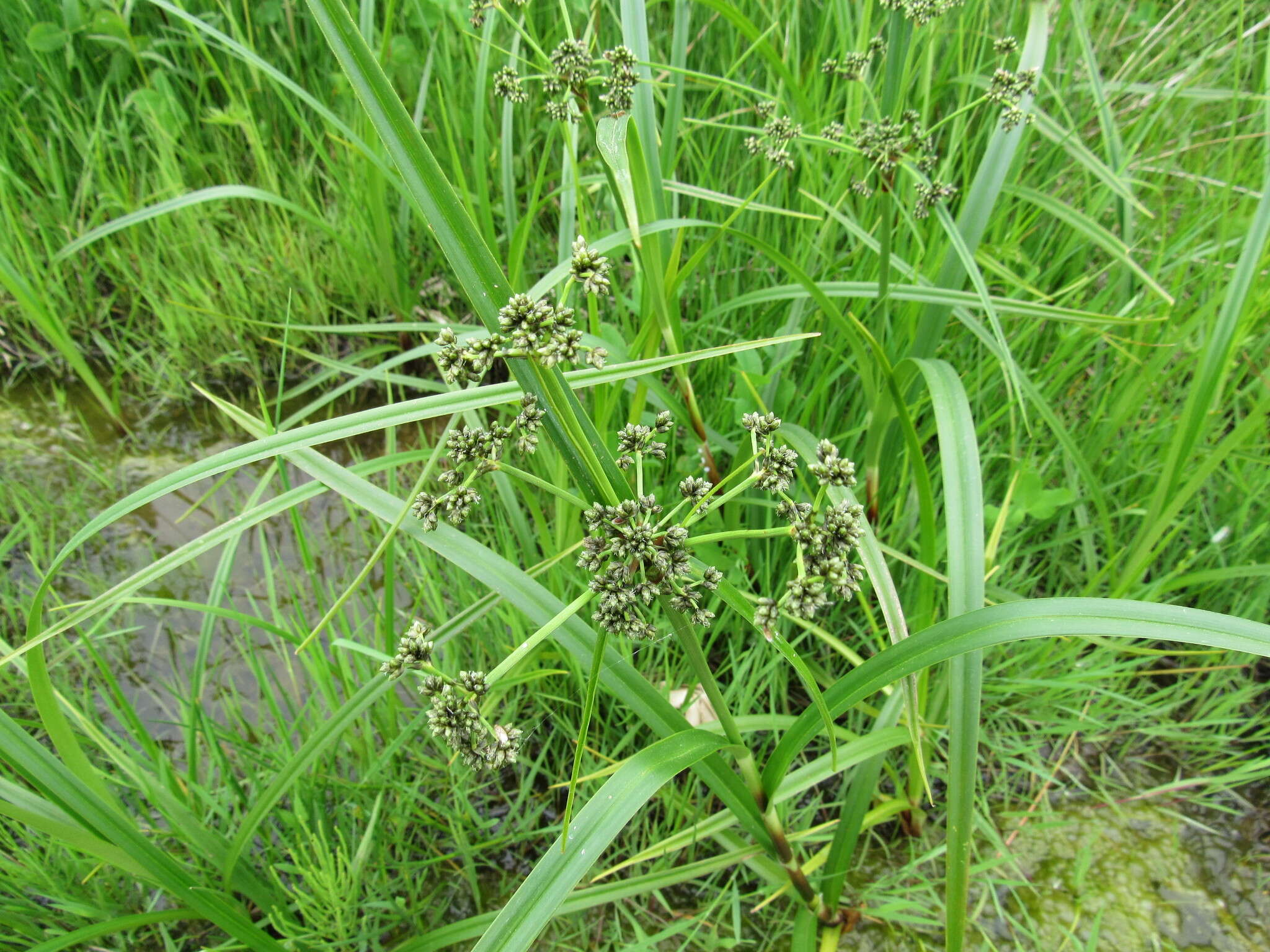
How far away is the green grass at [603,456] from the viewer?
1521 millimetres

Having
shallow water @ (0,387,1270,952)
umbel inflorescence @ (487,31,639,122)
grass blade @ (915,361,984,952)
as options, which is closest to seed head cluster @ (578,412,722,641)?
grass blade @ (915,361,984,952)

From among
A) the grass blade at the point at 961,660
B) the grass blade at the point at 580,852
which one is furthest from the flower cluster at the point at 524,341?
the grass blade at the point at 961,660

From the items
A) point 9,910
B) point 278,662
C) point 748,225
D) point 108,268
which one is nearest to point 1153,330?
point 748,225

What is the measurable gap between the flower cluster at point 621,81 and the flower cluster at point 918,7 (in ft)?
1.91

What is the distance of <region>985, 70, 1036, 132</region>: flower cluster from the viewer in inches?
63.4

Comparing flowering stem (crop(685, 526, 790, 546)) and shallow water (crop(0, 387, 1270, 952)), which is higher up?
flowering stem (crop(685, 526, 790, 546))

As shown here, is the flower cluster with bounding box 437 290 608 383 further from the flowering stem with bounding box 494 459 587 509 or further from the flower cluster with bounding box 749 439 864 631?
the flower cluster with bounding box 749 439 864 631

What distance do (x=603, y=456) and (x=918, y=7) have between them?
1.28m

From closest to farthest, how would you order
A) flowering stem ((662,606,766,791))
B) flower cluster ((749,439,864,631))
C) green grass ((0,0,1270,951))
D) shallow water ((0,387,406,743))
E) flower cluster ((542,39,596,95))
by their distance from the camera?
flower cluster ((749,439,864,631))
flowering stem ((662,606,766,791))
flower cluster ((542,39,596,95))
green grass ((0,0,1270,951))
shallow water ((0,387,406,743))

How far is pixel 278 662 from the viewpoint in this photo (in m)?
2.17

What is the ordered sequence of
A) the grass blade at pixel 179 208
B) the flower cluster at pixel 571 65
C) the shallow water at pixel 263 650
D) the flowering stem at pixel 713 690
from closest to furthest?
1. the flowering stem at pixel 713 690
2. the flower cluster at pixel 571 65
3. the shallow water at pixel 263 650
4. the grass blade at pixel 179 208

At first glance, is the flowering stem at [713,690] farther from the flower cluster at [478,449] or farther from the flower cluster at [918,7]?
the flower cluster at [918,7]

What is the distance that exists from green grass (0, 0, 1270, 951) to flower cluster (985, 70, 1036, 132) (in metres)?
0.07

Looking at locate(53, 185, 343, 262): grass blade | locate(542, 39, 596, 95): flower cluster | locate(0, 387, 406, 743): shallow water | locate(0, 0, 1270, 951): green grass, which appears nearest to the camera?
locate(542, 39, 596, 95): flower cluster
